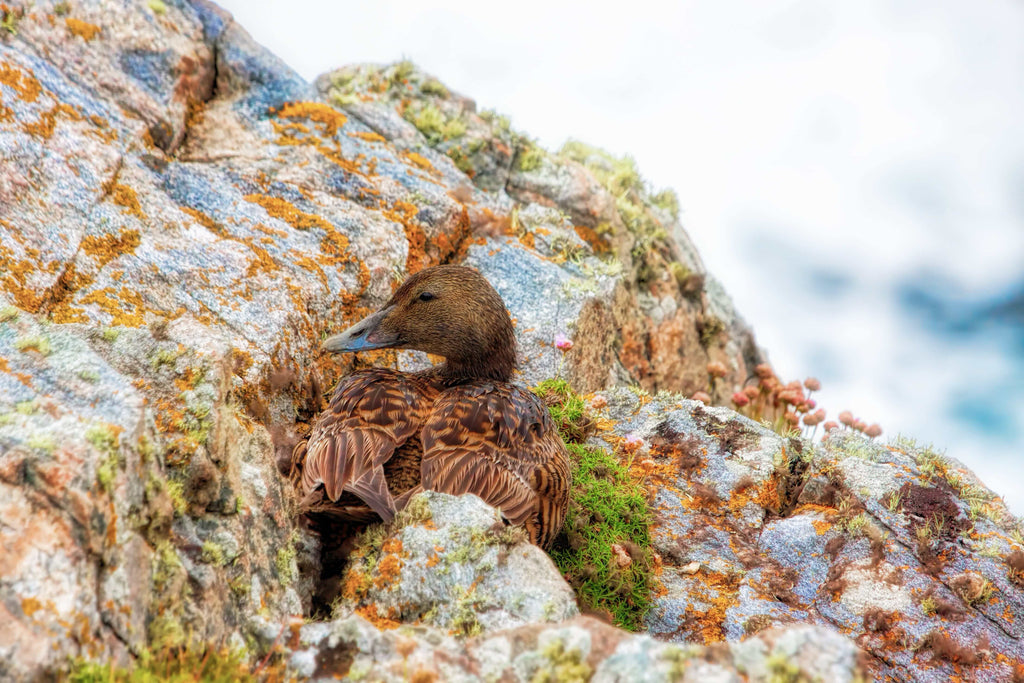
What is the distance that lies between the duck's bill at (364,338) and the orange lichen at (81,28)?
333 centimetres

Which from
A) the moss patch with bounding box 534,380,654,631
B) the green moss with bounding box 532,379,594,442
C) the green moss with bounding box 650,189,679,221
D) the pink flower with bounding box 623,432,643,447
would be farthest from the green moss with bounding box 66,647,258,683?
the green moss with bounding box 650,189,679,221

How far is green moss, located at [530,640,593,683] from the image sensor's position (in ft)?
7.88

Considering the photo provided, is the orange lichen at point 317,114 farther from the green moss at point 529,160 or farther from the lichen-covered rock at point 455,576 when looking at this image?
the lichen-covered rock at point 455,576

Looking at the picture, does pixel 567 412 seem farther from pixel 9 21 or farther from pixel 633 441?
pixel 9 21

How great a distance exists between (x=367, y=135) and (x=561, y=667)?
6216mm

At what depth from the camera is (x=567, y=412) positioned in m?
5.97

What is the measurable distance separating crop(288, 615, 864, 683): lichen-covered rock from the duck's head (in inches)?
115

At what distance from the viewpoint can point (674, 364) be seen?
29.5 feet

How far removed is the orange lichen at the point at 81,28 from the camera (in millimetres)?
6293

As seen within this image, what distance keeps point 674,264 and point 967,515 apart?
4916mm

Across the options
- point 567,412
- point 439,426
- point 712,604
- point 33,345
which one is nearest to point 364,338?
point 439,426

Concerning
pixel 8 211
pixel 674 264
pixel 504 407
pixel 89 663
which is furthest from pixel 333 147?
pixel 89 663

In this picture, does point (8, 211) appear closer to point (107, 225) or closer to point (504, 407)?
point (107, 225)

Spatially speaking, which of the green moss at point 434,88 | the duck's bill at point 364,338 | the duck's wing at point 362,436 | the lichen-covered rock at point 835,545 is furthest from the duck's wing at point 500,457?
the green moss at point 434,88
